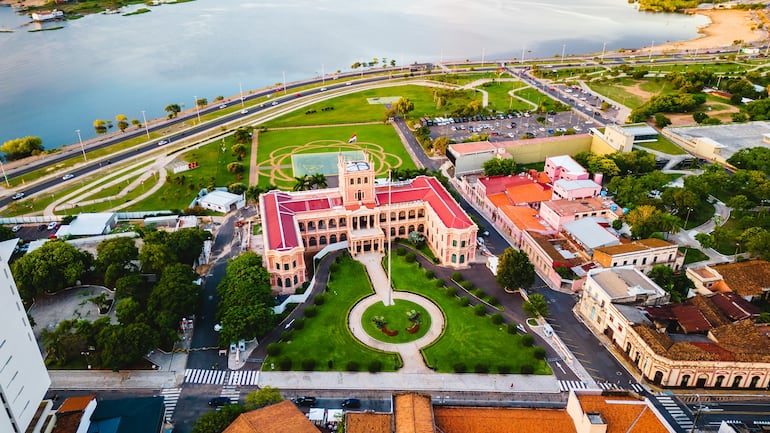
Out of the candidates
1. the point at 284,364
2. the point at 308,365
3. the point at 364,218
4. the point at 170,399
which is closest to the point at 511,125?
the point at 364,218

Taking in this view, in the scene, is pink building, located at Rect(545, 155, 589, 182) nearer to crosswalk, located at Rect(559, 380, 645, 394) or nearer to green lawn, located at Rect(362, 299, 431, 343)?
green lawn, located at Rect(362, 299, 431, 343)

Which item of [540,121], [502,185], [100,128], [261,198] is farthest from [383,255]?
[100,128]

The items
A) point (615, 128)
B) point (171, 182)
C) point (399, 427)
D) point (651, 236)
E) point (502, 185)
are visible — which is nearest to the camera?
point (399, 427)

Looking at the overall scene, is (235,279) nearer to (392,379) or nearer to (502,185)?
(392,379)

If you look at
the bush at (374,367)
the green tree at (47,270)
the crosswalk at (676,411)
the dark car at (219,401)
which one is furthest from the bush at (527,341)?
the green tree at (47,270)

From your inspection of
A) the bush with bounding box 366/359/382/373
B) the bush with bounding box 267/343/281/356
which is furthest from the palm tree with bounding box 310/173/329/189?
the bush with bounding box 366/359/382/373
